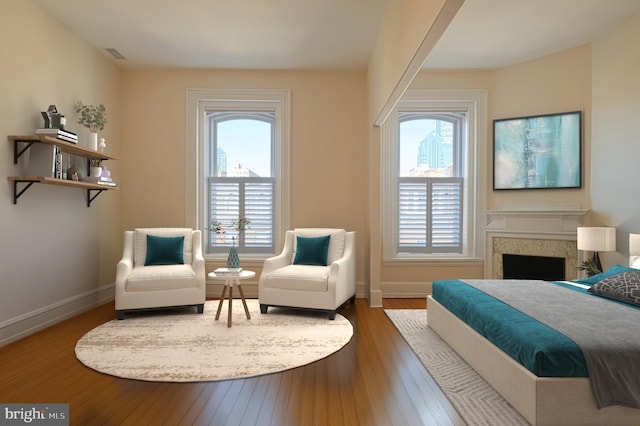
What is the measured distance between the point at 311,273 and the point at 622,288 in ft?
9.00

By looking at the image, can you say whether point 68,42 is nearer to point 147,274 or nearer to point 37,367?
point 147,274

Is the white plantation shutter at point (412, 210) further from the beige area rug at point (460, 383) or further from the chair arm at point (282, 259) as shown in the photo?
the beige area rug at point (460, 383)

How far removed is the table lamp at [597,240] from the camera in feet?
13.2

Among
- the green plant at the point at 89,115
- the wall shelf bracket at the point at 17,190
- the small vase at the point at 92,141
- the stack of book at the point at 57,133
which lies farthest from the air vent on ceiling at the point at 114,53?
the wall shelf bracket at the point at 17,190

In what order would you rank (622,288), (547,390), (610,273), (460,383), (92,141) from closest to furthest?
(547,390) < (460,383) < (622,288) < (610,273) < (92,141)

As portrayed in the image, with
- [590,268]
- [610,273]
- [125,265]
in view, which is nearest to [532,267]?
[590,268]

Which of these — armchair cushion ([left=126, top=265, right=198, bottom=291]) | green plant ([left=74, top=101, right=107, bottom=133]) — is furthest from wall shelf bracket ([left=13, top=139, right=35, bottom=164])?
armchair cushion ([left=126, top=265, right=198, bottom=291])

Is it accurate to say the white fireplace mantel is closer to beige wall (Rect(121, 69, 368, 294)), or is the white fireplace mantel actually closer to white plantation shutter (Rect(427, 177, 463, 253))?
white plantation shutter (Rect(427, 177, 463, 253))

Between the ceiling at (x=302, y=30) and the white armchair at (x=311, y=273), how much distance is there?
7.49 ft

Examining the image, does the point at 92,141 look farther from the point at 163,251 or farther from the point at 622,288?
the point at 622,288

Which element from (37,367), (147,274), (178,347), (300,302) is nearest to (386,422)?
(178,347)

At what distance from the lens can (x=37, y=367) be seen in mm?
2906

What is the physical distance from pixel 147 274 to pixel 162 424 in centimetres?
238

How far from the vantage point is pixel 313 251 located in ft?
15.8
